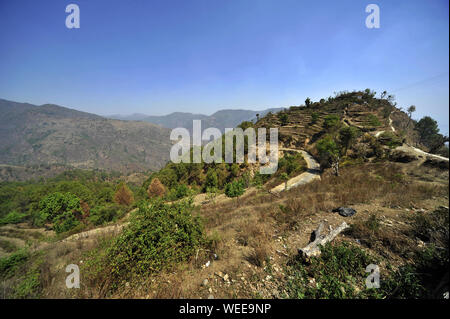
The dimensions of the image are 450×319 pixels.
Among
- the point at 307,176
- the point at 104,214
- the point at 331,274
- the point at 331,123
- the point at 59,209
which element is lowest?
the point at 104,214

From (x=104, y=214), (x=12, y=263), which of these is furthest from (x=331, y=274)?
(x=104, y=214)

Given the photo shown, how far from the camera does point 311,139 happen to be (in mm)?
35875

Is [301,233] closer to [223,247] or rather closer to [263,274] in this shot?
[263,274]

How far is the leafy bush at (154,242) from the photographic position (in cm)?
355

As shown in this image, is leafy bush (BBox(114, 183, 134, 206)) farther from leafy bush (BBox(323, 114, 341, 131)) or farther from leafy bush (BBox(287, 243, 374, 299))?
leafy bush (BBox(323, 114, 341, 131))

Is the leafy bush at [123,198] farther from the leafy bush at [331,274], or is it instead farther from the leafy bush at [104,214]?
the leafy bush at [331,274]

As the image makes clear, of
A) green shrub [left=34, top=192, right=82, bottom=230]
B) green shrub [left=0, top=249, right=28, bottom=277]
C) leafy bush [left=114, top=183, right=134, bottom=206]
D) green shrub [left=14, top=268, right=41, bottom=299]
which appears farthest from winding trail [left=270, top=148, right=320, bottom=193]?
leafy bush [left=114, top=183, right=134, bottom=206]

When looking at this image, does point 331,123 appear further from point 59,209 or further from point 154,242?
point 59,209

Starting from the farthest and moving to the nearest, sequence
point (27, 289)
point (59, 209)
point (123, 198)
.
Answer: point (123, 198), point (59, 209), point (27, 289)

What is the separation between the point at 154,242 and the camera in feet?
12.6

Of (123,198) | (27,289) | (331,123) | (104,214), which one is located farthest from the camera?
(123,198)

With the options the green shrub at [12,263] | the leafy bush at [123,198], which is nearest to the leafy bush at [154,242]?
the green shrub at [12,263]

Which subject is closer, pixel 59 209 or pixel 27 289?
pixel 27 289

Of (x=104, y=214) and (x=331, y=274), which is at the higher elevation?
(x=331, y=274)
